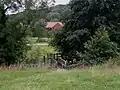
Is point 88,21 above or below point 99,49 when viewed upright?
above

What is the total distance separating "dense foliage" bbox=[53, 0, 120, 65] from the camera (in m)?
32.9

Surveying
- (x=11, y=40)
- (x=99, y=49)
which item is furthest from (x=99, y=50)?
(x=11, y=40)

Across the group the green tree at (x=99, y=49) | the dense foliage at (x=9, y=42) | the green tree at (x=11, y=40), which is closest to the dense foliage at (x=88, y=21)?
the green tree at (x=99, y=49)

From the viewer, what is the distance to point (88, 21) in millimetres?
34000

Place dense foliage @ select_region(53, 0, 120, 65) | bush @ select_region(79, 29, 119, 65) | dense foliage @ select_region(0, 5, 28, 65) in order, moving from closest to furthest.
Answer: bush @ select_region(79, 29, 119, 65) → dense foliage @ select_region(0, 5, 28, 65) → dense foliage @ select_region(53, 0, 120, 65)

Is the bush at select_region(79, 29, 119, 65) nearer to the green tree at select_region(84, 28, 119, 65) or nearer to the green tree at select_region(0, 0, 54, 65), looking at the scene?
the green tree at select_region(84, 28, 119, 65)

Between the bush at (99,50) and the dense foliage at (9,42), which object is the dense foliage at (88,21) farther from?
the dense foliage at (9,42)

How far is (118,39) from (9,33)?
11.7m

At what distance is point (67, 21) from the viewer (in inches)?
1369

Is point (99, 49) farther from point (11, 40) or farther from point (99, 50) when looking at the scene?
point (11, 40)

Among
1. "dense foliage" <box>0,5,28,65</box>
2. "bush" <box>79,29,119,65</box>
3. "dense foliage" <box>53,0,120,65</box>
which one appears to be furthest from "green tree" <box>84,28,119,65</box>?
"dense foliage" <box>0,5,28,65</box>

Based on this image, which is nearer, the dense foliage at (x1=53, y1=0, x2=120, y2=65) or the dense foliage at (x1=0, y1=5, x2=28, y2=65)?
the dense foliage at (x1=0, y1=5, x2=28, y2=65)

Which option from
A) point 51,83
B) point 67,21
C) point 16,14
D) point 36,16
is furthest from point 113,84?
point 36,16

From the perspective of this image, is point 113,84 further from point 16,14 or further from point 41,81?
point 16,14
